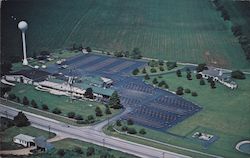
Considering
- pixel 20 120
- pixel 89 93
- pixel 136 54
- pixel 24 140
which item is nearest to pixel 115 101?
pixel 89 93

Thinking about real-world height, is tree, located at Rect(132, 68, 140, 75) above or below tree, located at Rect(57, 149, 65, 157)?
above

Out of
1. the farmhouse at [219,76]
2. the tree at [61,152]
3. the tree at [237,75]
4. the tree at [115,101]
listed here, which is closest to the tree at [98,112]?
the tree at [115,101]

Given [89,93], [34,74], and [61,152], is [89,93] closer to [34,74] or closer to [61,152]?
[34,74]

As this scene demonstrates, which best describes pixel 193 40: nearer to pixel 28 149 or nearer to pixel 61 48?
pixel 61 48

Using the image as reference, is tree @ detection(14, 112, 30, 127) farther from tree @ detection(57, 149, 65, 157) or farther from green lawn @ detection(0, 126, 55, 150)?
tree @ detection(57, 149, 65, 157)

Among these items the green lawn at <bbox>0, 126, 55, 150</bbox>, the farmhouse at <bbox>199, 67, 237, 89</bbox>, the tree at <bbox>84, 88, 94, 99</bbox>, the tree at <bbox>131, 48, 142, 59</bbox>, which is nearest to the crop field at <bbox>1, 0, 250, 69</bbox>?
the tree at <bbox>131, 48, 142, 59</bbox>
